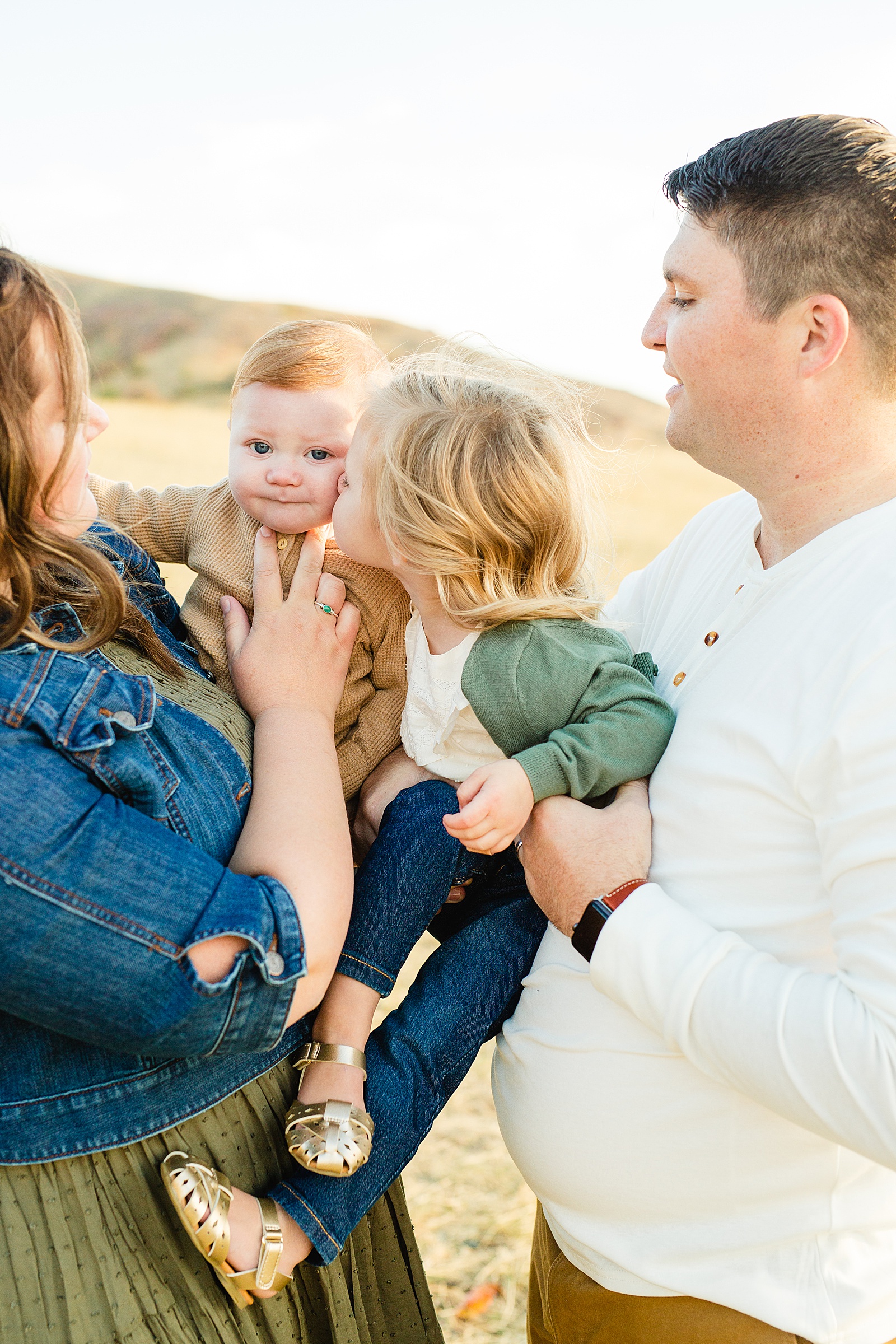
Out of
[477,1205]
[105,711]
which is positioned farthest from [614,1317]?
[477,1205]

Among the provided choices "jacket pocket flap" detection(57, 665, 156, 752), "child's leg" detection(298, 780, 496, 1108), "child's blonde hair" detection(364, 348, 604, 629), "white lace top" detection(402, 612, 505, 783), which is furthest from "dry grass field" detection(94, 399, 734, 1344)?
"jacket pocket flap" detection(57, 665, 156, 752)

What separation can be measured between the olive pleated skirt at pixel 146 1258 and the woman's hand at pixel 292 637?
23.9 inches

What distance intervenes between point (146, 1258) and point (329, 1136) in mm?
292

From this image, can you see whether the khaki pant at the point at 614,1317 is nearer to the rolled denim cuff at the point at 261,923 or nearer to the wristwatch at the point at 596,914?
the wristwatch at the point at 596,914

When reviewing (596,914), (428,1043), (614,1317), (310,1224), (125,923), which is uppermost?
(125,923)

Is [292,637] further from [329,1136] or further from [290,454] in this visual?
[329,1136]

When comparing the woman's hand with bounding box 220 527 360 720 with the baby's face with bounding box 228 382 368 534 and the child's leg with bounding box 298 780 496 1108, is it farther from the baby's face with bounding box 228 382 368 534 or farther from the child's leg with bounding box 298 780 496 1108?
the child's leg with bounding box 298 780 496 1108

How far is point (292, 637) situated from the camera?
181cm

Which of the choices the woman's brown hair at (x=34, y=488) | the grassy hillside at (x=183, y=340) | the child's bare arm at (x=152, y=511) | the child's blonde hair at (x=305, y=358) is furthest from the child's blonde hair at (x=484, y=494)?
the grassy hillside at (x=183, y=340)

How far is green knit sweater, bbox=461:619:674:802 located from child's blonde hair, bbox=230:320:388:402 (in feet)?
2.03

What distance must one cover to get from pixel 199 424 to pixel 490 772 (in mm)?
16986

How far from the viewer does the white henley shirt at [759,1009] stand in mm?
1275

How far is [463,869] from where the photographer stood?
5.99 ft

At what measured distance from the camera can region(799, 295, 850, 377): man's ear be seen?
164 centimetres
